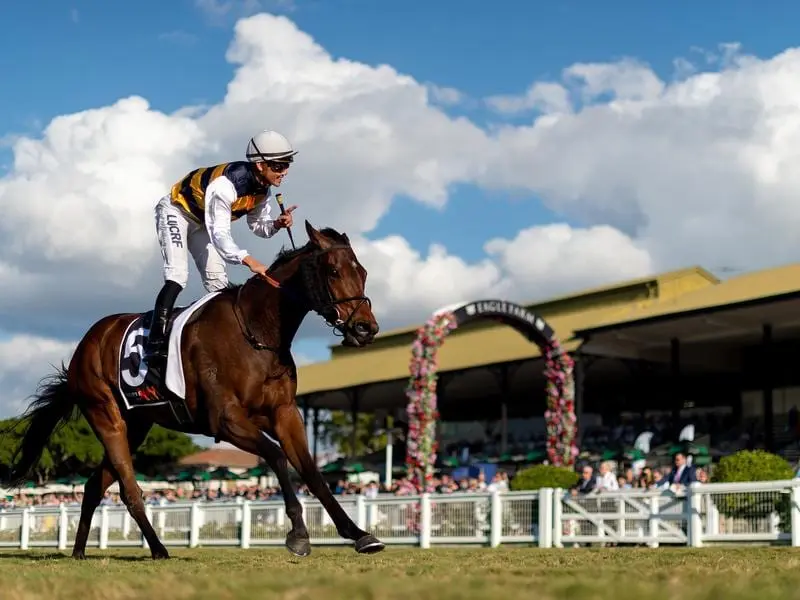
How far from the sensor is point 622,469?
25.9m

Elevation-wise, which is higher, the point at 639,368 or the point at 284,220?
the point at 639,368

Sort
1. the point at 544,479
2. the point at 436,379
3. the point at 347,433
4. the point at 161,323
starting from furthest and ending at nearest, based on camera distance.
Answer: the point at 347,433 → the point at 436,379 → the point at 544,479 → the point at 161,323

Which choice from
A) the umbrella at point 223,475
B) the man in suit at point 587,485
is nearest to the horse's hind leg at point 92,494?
the man in suit at point 587,485

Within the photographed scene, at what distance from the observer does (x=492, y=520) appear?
15.4 meters

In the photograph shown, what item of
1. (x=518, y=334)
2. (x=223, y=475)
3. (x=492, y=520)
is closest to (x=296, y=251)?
(x=492, y=520)

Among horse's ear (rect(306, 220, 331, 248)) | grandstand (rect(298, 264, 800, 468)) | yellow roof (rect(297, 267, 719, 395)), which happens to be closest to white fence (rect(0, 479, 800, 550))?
horse's ear (rect(306, 220, 331, 248))

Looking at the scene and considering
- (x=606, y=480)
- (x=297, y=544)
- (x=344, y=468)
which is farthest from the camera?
(x=344, y=468)

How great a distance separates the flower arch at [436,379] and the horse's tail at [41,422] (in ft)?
44.2

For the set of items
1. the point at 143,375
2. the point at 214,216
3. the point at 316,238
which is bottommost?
the point at 143,375

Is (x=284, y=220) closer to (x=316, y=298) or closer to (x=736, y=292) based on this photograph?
(x=316, y=298)

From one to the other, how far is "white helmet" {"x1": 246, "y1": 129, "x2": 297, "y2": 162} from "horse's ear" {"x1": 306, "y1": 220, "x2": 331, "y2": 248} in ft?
1.98

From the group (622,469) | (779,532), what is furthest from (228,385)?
(622,469)

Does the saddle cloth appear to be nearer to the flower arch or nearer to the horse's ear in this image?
the horse's ear

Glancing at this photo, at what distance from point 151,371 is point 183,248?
3.14 feet
